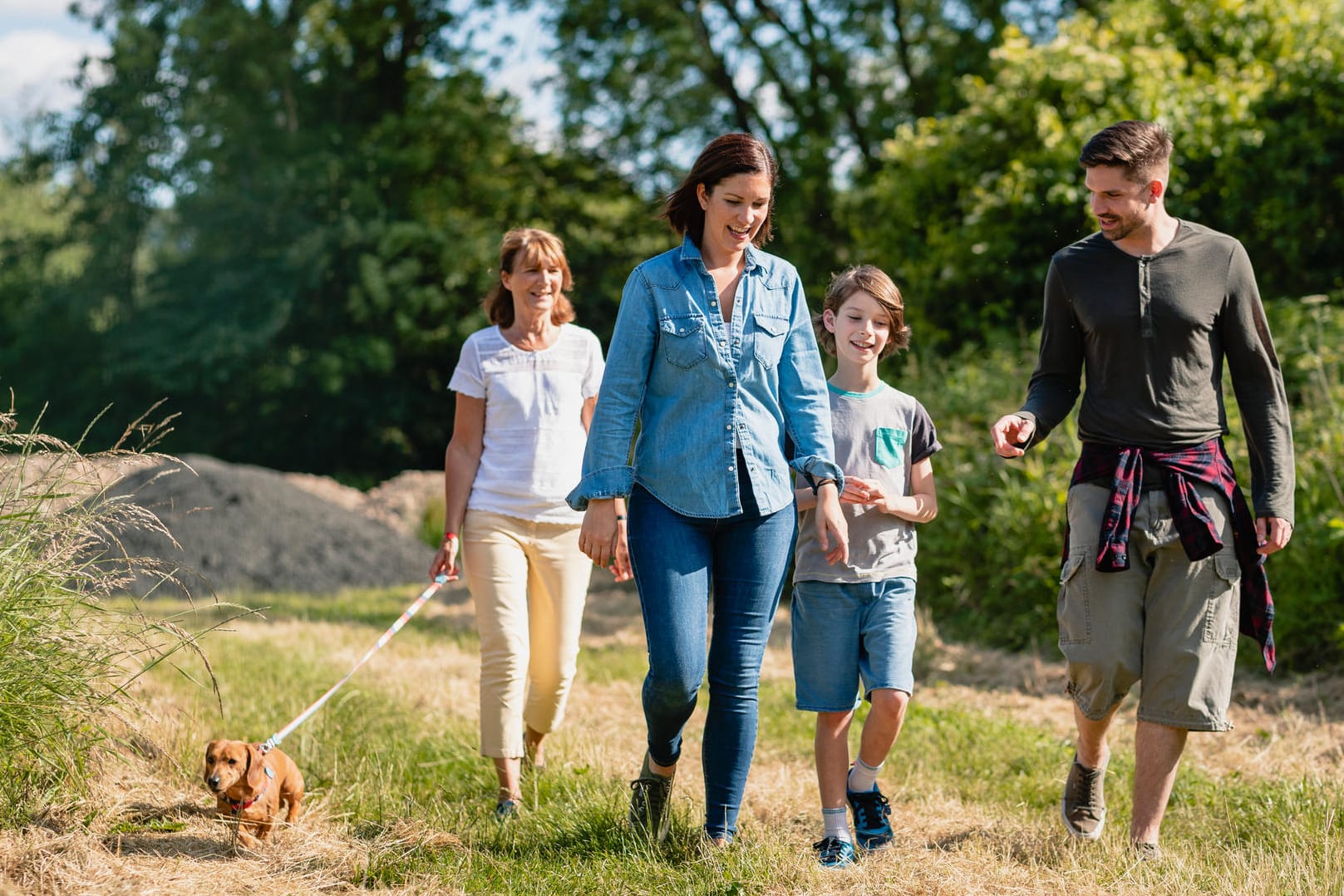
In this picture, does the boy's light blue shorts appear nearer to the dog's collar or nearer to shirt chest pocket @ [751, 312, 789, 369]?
shirt chest pocket @ [751, 312, 789, 369]

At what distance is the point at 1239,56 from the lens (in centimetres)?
1067

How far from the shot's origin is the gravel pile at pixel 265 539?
42.0 feet

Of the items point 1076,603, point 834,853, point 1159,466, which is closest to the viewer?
point 834,853

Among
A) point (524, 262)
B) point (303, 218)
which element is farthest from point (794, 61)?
point (524, 262)

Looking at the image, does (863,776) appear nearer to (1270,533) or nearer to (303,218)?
(1270,533)

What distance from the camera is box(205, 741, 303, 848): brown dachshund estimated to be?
12.4 feet

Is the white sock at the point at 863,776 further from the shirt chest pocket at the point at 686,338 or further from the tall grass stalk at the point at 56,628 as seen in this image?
the tall grass stalk at the point at 56,628

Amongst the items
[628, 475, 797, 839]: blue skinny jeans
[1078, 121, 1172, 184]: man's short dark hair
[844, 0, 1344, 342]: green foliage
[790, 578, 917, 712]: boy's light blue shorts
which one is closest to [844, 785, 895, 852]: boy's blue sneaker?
[790, 578, 917, 712]: boy's light blue shorts

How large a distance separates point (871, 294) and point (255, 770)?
7.88ft

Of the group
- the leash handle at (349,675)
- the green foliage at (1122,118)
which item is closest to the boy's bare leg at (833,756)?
the leash handle at (349,675)

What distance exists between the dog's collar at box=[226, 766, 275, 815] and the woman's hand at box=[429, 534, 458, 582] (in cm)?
97

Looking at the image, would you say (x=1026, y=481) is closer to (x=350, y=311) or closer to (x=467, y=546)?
(x=467, y=546)

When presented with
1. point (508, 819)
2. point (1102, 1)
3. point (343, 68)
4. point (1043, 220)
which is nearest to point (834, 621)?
point (508, 819)

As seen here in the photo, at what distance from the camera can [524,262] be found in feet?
15.5
